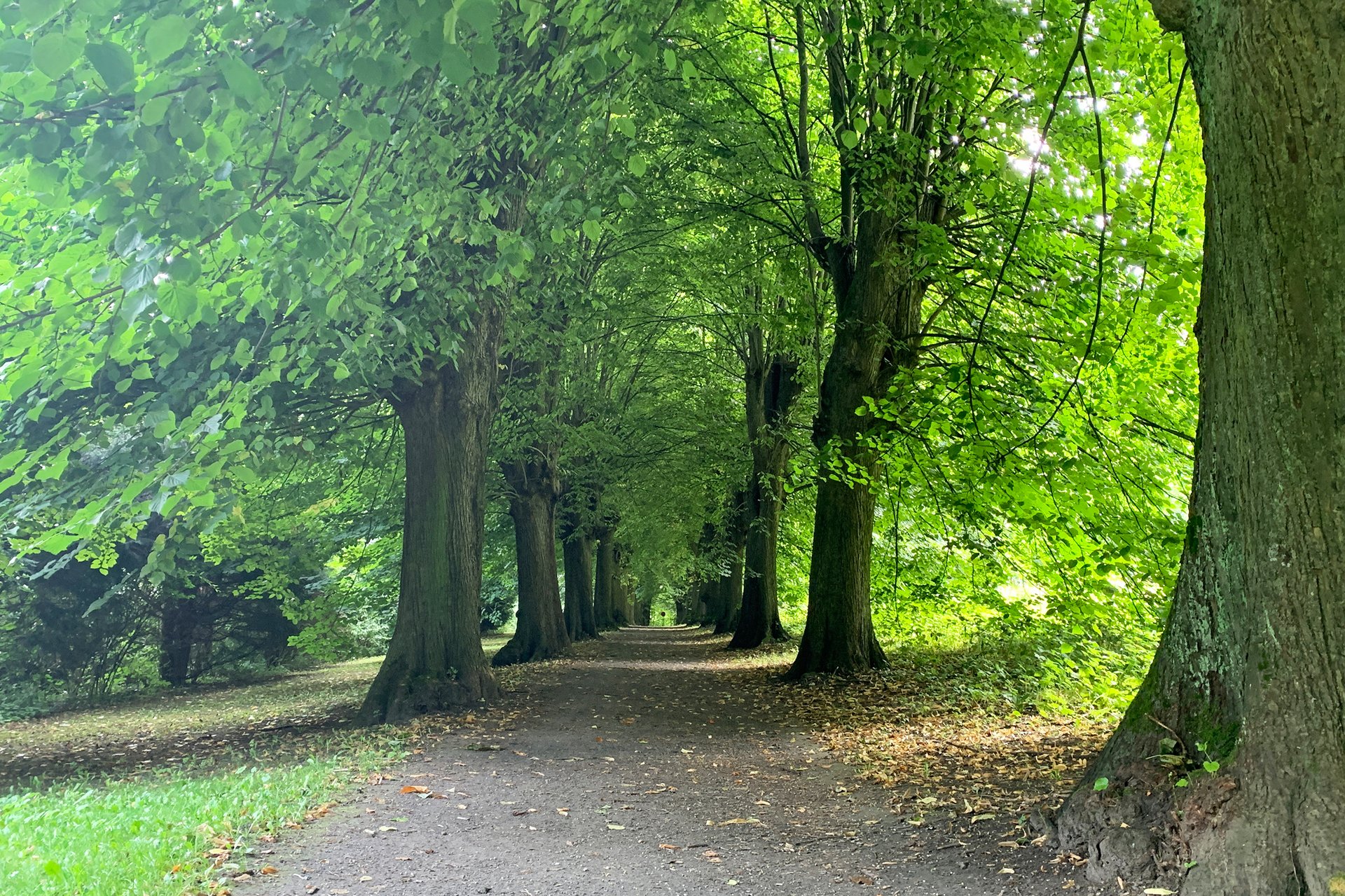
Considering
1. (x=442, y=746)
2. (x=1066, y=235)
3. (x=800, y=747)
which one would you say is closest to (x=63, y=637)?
(x=442, y=746)

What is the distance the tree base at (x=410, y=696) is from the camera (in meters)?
10.5

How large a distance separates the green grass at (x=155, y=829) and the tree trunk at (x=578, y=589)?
17240 mm

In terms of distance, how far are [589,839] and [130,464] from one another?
4.90 meters

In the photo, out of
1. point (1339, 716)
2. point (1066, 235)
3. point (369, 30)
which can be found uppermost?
point (1066, 235)

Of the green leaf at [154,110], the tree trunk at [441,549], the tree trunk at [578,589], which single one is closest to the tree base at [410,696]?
the tree trunk at [441,549]

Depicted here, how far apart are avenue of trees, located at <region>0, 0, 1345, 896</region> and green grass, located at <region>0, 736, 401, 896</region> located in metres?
1.60

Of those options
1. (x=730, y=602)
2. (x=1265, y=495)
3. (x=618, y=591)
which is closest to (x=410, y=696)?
(x=1265, y=495)

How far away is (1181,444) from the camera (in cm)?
981

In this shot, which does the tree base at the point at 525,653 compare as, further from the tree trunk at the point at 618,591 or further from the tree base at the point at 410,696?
the tree trunk at the point at 618,591

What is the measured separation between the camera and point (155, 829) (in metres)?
5.11

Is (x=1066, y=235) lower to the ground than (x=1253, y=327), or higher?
higher

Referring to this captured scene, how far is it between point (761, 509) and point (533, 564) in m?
5.34

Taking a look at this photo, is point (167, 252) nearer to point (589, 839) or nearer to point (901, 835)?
point (589, 839)

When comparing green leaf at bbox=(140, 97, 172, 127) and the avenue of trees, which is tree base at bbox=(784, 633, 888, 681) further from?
green leaf at bbox=(140, 97, 172, 127)
